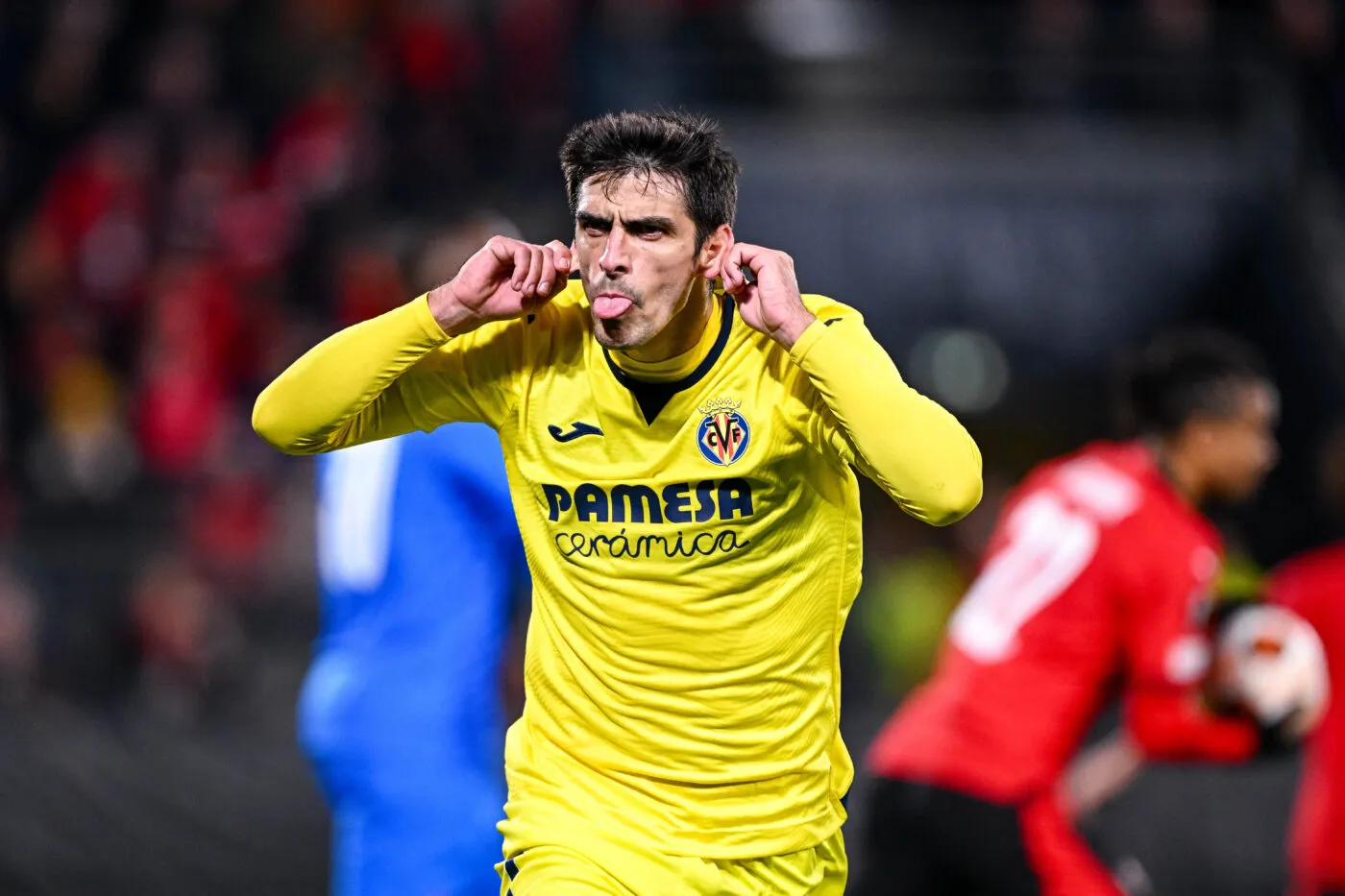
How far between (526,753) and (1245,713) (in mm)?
2302

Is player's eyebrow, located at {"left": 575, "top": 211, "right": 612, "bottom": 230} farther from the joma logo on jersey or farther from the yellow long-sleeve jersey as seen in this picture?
the joma logo on jersey

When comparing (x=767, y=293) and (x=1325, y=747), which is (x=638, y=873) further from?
(x=1325, y=747)

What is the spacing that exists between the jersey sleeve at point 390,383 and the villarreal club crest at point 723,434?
46cm

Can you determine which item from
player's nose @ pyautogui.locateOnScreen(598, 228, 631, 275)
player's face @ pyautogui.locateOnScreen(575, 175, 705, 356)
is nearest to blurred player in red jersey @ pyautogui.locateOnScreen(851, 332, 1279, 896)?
player's face @ pyautogui.locateOnScreen(575, 175, 705, 356)

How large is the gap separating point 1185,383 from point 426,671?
2350mm

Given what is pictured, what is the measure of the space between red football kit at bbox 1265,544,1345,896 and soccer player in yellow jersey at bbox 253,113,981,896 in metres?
2.71

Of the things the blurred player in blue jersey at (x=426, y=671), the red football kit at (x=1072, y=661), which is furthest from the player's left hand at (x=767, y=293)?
the red football kit at (x=1072, y=661)

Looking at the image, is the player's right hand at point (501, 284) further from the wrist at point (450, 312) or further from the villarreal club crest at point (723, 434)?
the villarreal club crest at point (723, 434)

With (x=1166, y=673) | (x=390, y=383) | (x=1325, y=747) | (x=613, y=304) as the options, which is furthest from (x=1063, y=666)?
(x=390, y=383)

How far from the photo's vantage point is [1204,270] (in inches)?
570

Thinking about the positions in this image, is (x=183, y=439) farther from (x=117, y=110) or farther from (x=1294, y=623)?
(x=1294, y=623)

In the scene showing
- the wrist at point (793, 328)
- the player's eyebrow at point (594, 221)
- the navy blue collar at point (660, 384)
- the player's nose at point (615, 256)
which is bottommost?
the navy blue collar at point (660, 384)

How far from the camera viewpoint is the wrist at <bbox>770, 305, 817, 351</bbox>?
3885 mm

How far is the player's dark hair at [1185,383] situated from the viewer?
5.57m
